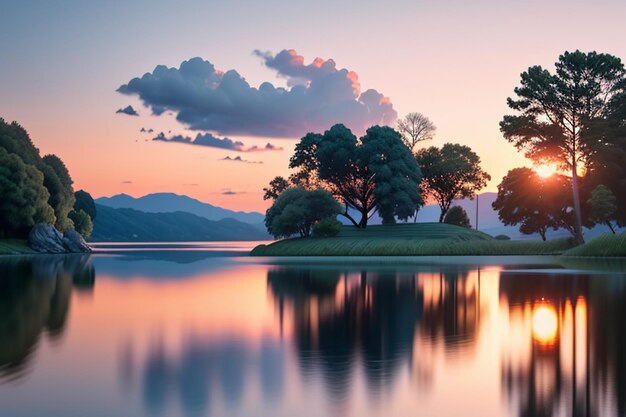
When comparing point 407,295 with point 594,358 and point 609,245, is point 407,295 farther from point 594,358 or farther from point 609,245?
point 609,245

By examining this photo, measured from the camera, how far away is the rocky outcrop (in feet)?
337

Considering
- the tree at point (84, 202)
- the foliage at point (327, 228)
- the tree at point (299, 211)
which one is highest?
the tree at point (84, 202)

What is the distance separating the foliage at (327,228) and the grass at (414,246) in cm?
122

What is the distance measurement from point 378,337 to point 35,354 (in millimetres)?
8630

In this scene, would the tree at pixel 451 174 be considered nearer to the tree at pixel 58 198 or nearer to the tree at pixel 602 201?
the tree at pixel 602 201

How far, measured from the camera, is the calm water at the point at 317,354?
35.8 ft

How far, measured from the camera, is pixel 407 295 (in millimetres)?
30156

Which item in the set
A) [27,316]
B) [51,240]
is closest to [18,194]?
[51,240]

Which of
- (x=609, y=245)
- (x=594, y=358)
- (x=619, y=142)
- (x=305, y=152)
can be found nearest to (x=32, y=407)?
(x=594, y=358)

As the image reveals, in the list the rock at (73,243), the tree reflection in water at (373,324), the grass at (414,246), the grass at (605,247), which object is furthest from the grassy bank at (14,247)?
the grass at (605,247)

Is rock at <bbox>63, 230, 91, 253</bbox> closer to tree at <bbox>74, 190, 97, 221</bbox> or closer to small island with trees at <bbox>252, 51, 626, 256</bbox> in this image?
small island with trees at <bbox>252, 51, 626, 256</bbox>

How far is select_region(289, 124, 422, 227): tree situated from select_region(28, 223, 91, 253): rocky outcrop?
40212 mm

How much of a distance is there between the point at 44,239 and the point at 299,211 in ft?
136

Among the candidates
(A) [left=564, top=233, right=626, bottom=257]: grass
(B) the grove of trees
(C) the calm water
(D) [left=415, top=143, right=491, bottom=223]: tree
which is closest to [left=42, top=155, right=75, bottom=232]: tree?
(B) the grove of trees
